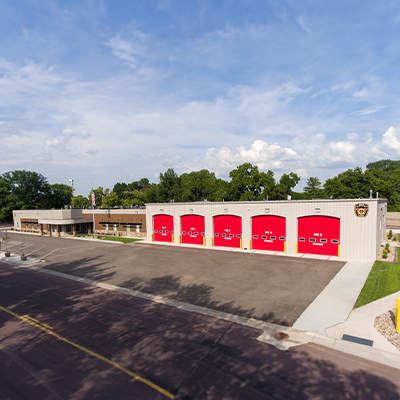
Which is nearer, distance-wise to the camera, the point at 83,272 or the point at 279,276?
the point at 279,276

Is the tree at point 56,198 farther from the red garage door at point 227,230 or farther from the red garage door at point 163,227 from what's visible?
the red garage door at point 227,230

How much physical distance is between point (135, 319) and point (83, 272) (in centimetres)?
1111

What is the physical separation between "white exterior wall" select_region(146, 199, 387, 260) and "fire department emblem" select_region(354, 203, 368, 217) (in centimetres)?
23

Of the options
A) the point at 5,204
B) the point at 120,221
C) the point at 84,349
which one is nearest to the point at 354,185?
the point at 120,221

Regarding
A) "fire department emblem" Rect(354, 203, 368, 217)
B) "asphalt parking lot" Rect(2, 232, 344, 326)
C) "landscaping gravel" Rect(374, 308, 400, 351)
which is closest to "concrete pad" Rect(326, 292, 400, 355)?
"landscaping gravel" Rect(374, 308, 400, 351)

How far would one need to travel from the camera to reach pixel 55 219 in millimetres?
46938

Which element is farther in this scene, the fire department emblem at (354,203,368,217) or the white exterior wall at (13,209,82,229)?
the white exterior wall at (13,209,82,229)

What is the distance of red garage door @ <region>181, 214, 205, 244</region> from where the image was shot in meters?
31.5

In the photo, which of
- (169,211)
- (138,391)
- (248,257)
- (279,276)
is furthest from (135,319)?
(169,211)

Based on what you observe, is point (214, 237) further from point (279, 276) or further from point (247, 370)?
point (247, 370)

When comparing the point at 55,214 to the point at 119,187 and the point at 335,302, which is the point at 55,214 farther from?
the point at 119,187

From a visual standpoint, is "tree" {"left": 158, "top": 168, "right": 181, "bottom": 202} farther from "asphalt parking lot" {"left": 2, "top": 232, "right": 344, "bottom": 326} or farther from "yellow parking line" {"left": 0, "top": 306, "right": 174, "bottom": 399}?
"yellow parking line" {"left": 0, "top": 306, "right": 174, "bottom": 399}

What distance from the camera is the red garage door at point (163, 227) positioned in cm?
3431

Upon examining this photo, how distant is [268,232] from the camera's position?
1062 inches
